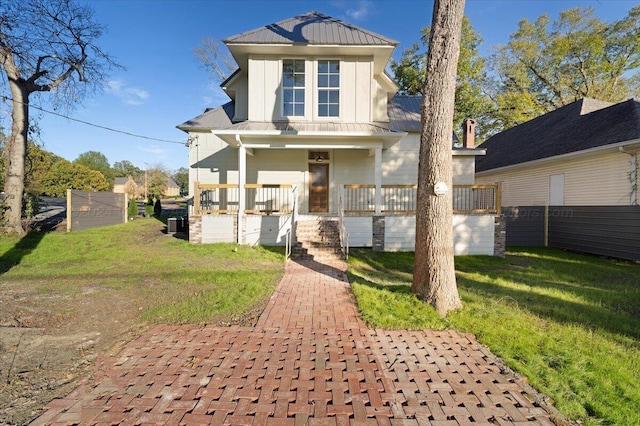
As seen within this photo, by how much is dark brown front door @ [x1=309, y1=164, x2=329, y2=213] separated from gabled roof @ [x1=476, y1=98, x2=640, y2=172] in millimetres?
9640

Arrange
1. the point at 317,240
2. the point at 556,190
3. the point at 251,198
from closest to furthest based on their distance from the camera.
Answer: the point at 317,240 → the point at 251,198 → the point at 556,190

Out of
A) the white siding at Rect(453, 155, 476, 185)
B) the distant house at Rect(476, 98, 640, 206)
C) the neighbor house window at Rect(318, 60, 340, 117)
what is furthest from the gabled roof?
the neighbor house window at Rect(318, 60, 340, 117)

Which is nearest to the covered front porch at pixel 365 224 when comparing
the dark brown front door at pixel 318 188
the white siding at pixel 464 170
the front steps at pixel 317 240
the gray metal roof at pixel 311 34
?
the front steps at pixel 317 240

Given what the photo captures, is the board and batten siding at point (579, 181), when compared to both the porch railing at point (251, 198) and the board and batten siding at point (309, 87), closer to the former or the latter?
the board and batten siding at point (309, 87)

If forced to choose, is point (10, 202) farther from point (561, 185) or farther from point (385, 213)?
point (561, 185)

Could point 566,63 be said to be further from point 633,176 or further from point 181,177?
point 181,177

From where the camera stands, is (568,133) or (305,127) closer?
(305,127)

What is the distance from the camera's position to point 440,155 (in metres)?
4.69

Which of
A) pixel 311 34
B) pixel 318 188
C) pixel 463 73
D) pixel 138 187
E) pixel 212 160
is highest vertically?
pixel 463 73

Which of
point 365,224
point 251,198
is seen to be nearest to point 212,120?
point 251,198

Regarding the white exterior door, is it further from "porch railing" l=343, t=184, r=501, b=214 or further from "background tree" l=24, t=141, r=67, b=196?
"background tree" l=24, t=141, r=67, b=196

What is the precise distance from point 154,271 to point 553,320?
25.5 ft

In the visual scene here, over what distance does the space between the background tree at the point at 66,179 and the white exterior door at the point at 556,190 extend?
156ft

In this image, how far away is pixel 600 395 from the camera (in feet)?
8.73
